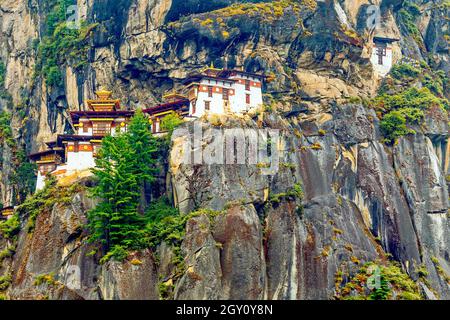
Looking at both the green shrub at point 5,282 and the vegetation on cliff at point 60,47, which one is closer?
the green shrub at point 5,282

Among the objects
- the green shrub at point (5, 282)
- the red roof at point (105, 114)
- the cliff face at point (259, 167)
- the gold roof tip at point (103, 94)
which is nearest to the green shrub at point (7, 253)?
the cliff face at point (259, 167)

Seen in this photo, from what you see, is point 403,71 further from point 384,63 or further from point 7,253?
point 7,253

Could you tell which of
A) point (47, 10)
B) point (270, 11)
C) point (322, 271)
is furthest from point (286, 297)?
point (47, 10)

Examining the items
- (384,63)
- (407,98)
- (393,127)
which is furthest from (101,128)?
(384,63)

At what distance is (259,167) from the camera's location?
7619 cm

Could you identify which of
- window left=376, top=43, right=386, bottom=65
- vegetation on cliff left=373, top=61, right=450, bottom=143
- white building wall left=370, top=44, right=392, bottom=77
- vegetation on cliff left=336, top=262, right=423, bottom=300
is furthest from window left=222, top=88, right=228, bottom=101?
window left=376, top=43, right=386, bottom=65

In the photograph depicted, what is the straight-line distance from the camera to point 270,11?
85625mm

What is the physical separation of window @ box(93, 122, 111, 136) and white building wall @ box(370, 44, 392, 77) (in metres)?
23.8

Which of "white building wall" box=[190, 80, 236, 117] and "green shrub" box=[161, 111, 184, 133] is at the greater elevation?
"white building wall" box=[190, 80, 236, 117]

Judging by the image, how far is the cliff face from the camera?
7162cm

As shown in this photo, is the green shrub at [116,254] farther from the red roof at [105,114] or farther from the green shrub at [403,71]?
the green shrub at [403,71]

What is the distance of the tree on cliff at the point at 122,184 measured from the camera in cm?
7281

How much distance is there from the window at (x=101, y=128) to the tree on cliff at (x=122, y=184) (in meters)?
4.56

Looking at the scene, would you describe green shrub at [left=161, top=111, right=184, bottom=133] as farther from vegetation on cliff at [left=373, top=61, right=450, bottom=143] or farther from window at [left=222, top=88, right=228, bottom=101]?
vegetation on cliff at [left=373, top=61, right=450, bottom=143]
